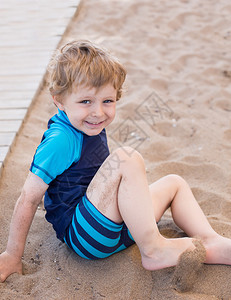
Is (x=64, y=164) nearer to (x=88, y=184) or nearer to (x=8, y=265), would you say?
(x=88, y=184)

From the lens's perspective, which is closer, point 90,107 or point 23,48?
point 90,107

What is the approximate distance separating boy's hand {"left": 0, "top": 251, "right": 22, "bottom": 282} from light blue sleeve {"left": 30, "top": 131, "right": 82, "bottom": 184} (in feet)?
1.17

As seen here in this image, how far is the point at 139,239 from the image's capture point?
1785 mm

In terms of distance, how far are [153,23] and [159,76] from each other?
1258mm

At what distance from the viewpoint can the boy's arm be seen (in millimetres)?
1774

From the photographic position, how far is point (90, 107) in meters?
1.79

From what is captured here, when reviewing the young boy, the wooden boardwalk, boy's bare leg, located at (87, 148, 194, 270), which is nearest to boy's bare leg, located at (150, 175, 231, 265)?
the young boy

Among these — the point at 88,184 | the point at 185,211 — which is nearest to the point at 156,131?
the point at 185,211

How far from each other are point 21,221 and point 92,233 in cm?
29

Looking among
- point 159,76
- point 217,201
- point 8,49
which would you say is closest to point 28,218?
point 217,201

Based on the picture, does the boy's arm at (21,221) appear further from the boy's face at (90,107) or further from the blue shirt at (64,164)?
the boy's face at (90,107)

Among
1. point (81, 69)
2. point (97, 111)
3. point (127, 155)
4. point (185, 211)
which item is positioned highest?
point (81, 69)

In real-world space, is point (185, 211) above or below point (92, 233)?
below

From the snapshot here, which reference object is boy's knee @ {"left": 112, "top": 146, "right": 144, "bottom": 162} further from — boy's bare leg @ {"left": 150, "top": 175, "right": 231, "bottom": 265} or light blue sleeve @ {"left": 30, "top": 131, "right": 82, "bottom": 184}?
boy's bare leg @ {"left": 150, "top": 175, "right": 231, "bottom": 265}
